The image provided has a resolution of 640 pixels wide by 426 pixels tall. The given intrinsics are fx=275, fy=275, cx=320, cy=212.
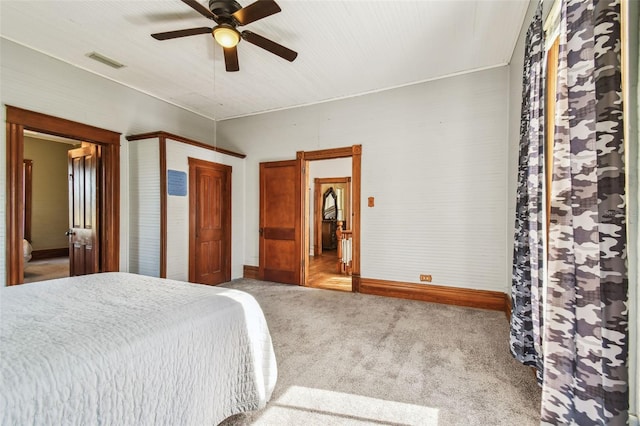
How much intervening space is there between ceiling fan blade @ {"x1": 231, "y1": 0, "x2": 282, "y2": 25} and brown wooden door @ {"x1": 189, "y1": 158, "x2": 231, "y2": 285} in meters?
2.58

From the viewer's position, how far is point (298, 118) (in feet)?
15.9

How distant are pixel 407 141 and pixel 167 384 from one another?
3.88 metres

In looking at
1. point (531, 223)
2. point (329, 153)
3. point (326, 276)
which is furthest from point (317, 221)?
point (531, 223)

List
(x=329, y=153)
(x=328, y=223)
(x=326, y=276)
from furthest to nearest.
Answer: (x=328, y=223)
(x=326, y=276)
(x=329, y=153)

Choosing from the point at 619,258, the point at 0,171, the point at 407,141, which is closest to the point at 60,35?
the point at 0,171

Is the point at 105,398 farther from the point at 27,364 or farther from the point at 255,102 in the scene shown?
the point at 255,102

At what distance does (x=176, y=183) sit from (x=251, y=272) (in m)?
2.14

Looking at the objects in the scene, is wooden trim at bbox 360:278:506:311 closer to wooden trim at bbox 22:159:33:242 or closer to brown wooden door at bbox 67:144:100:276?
brown wooden door at bbox 67:144:100:276

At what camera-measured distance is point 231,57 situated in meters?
2.75

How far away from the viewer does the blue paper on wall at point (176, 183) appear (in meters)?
3.94

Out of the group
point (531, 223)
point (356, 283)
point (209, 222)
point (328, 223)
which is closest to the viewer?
point (531, 223)

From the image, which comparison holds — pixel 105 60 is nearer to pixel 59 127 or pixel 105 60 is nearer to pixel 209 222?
pixel 59 127

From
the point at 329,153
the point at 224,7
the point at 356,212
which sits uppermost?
the point at 224,7

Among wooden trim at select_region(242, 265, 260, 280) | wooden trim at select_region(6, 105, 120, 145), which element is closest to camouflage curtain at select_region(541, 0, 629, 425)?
wooden trim at select_region(242, 265, 260, 280)
